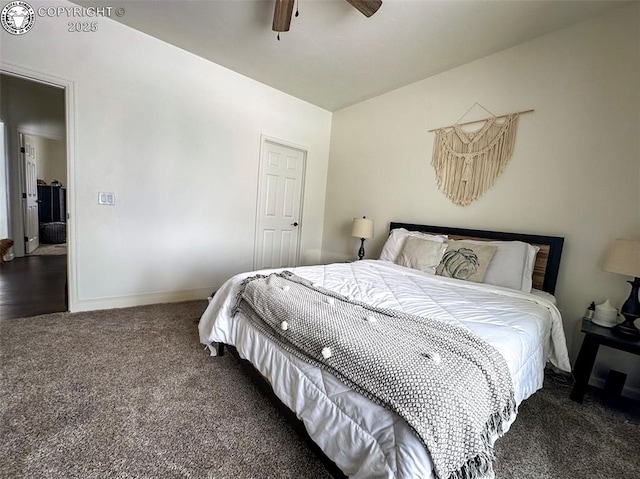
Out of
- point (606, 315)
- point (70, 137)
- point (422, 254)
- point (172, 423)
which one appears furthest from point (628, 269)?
point (70, 137)

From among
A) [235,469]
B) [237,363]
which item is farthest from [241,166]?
[235,469]

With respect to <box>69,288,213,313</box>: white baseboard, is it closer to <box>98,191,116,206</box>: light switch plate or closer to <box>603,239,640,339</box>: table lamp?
<box>98,191,116,206</box>: light switch plate

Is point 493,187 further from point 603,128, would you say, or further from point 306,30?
point 306,30

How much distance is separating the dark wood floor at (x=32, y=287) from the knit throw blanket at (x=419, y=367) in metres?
2.67

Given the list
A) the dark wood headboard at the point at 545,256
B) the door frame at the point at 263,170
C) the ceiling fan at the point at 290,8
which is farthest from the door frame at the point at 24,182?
the dark wood headboard at the point at 545,256

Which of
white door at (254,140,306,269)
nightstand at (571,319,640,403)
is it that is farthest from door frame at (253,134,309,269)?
nightstand at (571,319,640,403)

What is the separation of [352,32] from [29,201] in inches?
233

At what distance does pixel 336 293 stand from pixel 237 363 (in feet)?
3.03

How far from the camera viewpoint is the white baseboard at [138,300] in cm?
262

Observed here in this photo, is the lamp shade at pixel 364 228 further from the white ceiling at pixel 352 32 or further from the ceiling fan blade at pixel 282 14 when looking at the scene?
the ceiling fan blade at pixel 282 14

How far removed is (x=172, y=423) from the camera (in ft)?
4.47

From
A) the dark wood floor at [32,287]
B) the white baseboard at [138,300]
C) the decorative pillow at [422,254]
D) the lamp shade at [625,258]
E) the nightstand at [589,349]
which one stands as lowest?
the dark wood floor at [32,287]

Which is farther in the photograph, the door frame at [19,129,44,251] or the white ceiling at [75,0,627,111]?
the door frame at [19,129,44,251]

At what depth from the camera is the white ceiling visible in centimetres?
205
